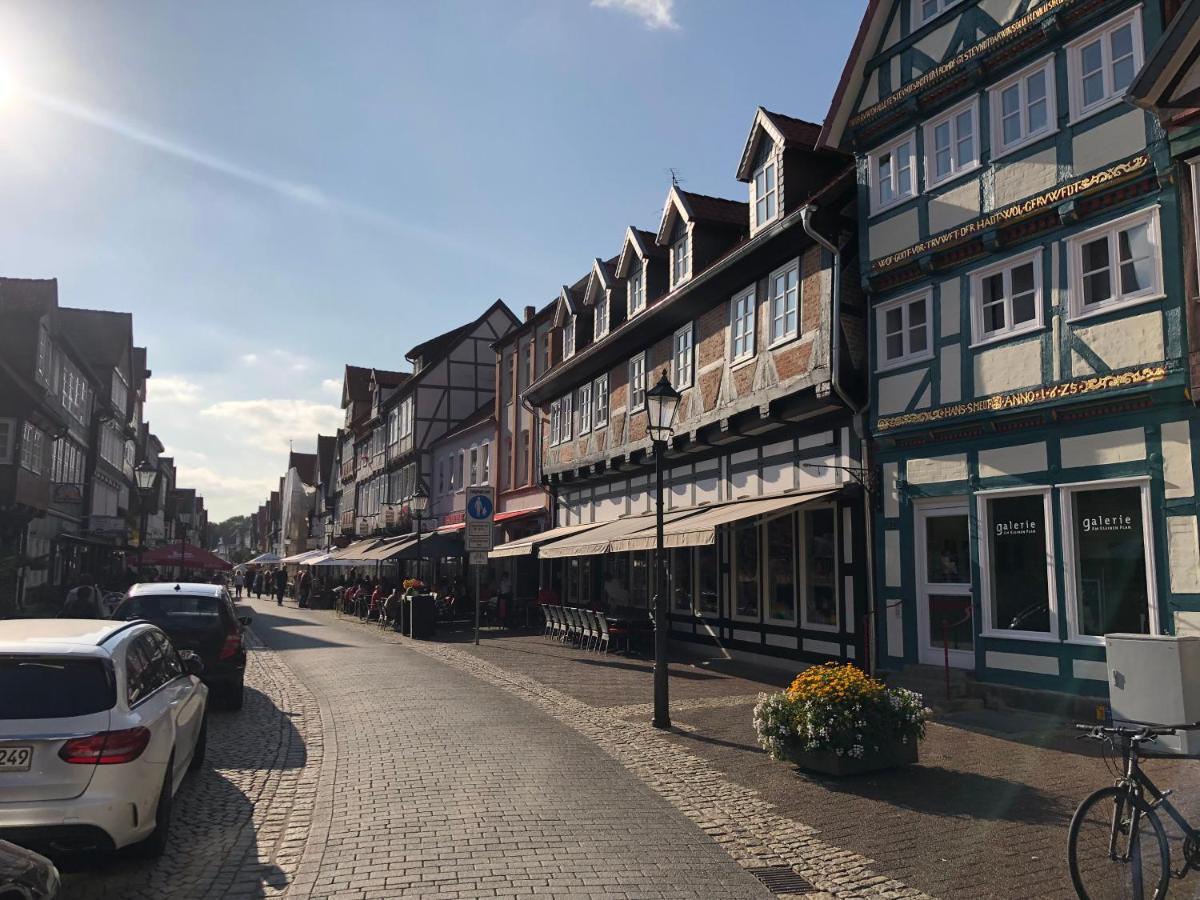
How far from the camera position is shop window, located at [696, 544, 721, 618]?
755 inches

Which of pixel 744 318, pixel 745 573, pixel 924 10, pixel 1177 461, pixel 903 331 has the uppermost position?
pixel 924 10

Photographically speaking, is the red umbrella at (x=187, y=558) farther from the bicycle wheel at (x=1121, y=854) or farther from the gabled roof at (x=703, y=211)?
the bicycle wheel at (x=1121, y=854)

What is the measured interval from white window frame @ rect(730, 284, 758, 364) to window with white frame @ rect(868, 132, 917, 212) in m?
3.12

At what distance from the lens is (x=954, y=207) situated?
13188mm

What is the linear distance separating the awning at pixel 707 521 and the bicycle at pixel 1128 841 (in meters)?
8.20

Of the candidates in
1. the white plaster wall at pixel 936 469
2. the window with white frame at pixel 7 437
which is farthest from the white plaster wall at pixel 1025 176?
the window with white frame at pixel 7 437

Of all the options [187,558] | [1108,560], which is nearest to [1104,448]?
[1108,560]

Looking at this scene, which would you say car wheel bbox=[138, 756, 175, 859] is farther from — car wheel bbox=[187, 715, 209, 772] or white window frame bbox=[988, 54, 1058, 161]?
white window frame bbox=[988, 54, 1058, 161]

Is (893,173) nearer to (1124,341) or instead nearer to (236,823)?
(1124,341)

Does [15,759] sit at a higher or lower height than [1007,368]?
lower

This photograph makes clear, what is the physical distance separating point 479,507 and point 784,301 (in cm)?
821

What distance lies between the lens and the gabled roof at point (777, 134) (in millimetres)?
16406

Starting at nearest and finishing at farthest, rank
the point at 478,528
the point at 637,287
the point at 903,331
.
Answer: the point at 903,331, the point at 478,528, the point at 637,287

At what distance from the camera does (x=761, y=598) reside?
17.5 meters
